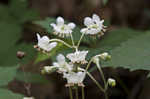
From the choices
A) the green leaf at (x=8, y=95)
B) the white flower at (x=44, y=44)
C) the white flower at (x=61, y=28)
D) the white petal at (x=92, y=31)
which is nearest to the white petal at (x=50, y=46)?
the white flower at (x=44, y=44)

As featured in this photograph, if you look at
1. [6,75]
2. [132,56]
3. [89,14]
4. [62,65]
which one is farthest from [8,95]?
[89,14]

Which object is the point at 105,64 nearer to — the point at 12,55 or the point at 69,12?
the point at 12,55

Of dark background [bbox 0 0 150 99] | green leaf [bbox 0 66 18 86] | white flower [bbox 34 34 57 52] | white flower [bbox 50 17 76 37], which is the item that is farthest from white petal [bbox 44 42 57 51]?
dark background [bbox 0 0 150 99]

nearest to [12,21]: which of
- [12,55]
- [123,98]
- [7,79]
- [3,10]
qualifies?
[3,10]

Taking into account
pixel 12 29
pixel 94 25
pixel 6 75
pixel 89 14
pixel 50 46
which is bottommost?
pixel 6 75

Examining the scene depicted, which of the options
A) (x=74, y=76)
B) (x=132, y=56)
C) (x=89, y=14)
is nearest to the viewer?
(x=74, y=76)

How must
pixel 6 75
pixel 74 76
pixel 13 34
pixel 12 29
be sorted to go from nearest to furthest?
1. pixel 74 76
2. pixel 6 75
3. pixel 13 34
4. pixel 12 29

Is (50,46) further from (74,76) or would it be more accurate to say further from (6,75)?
(6,75)

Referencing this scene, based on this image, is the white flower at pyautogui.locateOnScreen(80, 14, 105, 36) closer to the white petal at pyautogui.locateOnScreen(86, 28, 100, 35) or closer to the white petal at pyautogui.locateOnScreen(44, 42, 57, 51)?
the white petal at pyautogui.locateOnScreen(86, 28, 100, 35)
